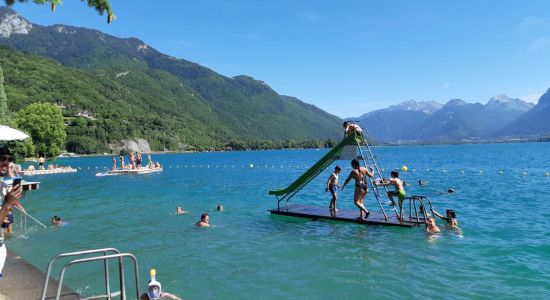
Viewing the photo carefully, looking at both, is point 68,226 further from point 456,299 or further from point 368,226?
point 456,299

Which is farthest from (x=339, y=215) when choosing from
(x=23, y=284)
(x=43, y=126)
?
(x=43, y=126)

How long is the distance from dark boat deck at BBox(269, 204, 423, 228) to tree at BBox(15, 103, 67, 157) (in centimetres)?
7275

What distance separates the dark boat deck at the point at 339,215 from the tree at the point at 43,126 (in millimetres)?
72748

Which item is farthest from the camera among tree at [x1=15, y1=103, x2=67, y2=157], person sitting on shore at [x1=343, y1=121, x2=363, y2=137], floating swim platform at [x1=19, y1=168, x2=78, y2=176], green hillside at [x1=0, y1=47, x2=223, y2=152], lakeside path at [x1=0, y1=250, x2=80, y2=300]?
green hillside at [x1=0, y1=47, x2=223, y2=152]

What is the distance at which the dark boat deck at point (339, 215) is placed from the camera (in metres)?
17.3

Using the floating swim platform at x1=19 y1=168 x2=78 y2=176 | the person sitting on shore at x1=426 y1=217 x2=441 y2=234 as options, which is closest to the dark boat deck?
the person sitting on shore at x1=426 y1=217 x2=441 y2=234

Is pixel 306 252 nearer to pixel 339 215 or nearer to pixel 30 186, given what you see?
pixel 339 215

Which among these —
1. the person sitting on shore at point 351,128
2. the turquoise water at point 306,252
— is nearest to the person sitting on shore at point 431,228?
the turquoise water at point 306,252

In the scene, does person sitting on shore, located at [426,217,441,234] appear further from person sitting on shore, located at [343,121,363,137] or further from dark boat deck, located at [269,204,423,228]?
person sitting on shore, located at [343,121,363,137]

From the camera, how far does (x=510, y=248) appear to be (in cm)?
1441

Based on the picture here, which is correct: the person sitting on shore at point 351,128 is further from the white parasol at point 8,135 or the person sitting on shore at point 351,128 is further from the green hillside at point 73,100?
the green hillside at point 73,100

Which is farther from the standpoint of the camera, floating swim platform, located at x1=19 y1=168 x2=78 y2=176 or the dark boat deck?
floating swim platform, located at x1=19 y1=168 x2=78 y2=176

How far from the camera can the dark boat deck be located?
56.7 feet

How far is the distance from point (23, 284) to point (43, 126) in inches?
3166
